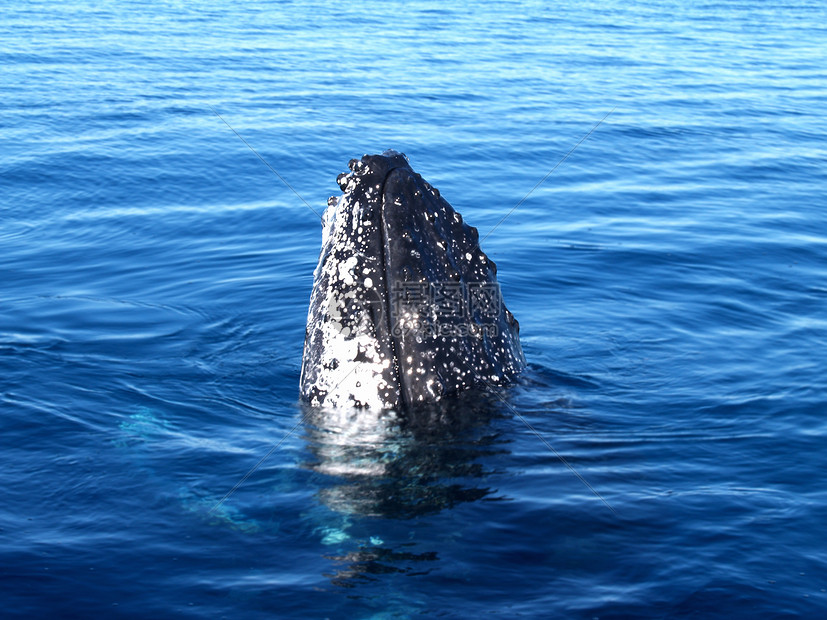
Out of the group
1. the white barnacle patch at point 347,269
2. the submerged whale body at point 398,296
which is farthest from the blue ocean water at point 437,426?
the white barnacle patch at point 347,269

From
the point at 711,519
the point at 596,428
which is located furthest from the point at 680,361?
the point at 711,519

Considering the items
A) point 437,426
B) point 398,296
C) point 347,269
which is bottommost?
point 437,426

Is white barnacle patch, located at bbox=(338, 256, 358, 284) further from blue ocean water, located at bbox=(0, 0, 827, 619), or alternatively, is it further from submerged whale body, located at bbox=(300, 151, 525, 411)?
blue ocean water, located at bbox=(0, 0, 827, 619)

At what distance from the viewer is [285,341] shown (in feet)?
30.5

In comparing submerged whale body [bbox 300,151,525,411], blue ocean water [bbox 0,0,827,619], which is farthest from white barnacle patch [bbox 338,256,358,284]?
blue ocean water [bbox 0,0,827,619]

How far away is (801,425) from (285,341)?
15.1ft

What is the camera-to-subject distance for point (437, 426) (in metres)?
6.54

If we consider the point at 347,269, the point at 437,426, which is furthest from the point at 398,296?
the point at 437,426

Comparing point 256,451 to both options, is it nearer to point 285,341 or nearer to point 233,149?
point 285,341

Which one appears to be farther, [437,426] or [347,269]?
[347,269]

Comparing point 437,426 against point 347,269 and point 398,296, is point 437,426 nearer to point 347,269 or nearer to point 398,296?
point 398,296

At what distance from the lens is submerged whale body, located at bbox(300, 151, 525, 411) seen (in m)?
6.52

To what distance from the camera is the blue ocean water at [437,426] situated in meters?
5.25

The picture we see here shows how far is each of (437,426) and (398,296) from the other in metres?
0.91
